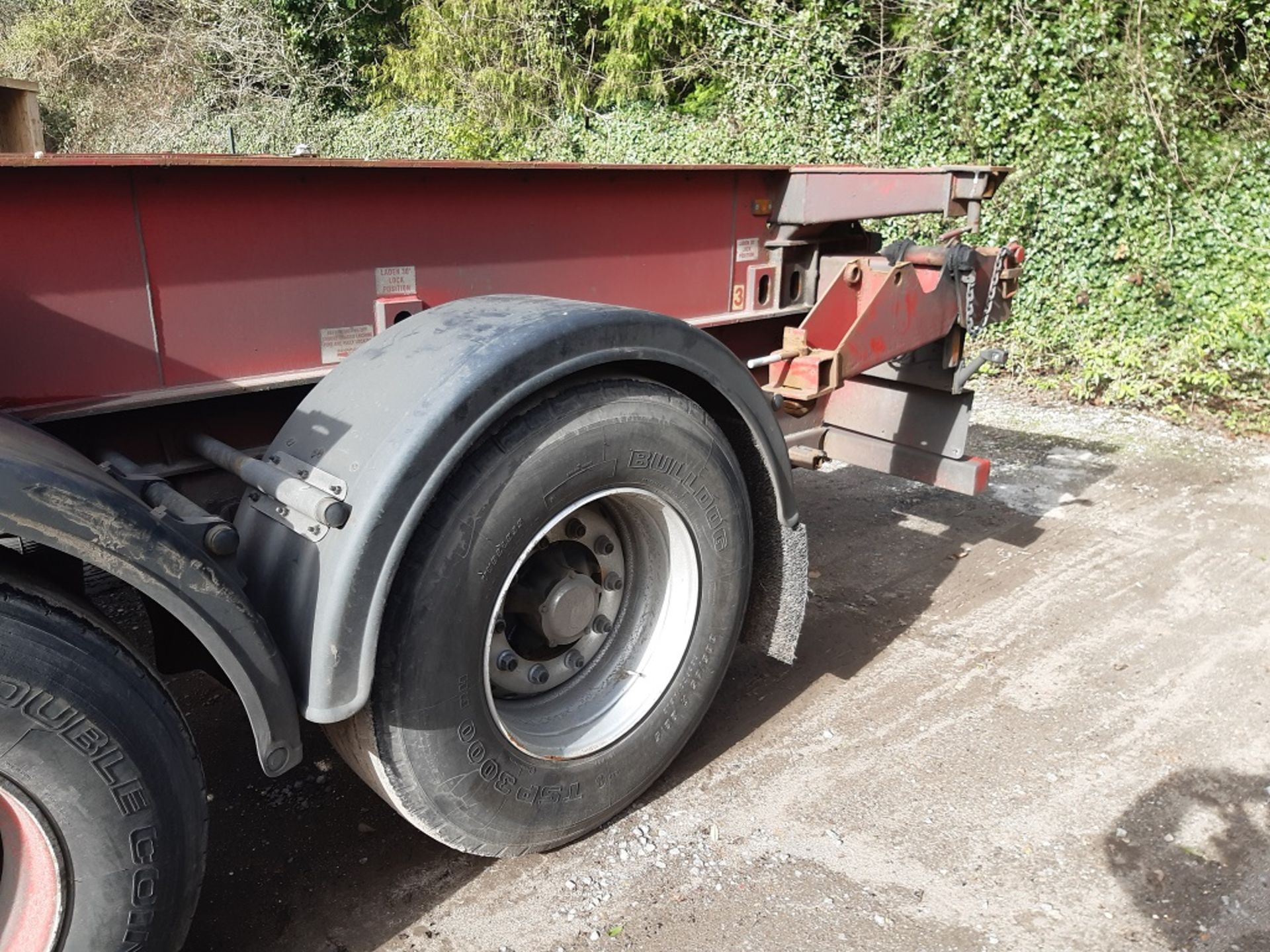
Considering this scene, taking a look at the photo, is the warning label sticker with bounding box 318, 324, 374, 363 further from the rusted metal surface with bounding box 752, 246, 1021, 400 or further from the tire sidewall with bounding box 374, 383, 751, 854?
the rusted metal surface with bounding box 752, 246, 1021, 400

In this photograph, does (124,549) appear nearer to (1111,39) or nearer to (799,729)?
(799,729)

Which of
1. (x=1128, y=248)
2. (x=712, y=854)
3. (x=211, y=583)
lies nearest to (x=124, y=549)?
(x=211, y=583)

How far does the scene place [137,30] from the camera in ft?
55.2

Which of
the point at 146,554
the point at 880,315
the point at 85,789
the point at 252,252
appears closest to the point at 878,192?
the point at 880,315

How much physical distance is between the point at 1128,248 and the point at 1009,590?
5140 mm

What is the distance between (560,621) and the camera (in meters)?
2.68

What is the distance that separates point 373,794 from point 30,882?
1214 mm

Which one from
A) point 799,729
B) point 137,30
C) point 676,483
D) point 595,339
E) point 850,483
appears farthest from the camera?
point 137,30

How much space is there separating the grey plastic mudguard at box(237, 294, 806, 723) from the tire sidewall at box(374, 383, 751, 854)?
115 millimetres

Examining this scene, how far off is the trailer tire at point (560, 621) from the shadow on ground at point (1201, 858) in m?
1.23

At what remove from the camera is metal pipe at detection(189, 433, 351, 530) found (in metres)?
1.97

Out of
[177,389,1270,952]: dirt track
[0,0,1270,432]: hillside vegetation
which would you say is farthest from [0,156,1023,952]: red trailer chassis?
[0,0,1270,432]: hillside vegetation

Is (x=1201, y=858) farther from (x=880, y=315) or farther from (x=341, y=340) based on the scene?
(x=341, y=340)

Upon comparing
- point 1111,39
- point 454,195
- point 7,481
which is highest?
point 1111,39
